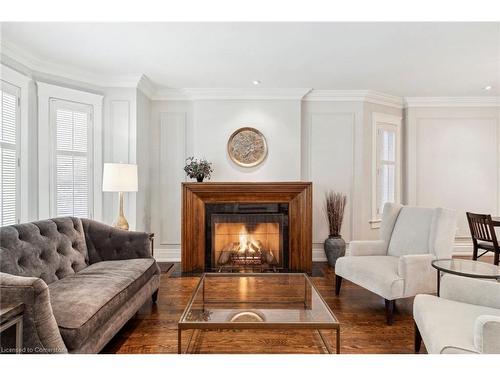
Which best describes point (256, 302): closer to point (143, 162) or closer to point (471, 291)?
point (471, 291)

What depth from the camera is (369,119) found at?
4629mm

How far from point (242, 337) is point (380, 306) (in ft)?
4.57

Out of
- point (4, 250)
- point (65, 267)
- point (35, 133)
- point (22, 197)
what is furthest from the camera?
point (35, 133)

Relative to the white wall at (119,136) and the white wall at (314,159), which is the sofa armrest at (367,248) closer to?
the white wall at (314,159)

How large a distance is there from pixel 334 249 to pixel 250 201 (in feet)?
4.26

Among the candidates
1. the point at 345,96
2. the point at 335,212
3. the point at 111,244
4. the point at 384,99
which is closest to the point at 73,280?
the point at 111,244

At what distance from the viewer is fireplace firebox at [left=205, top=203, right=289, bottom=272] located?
4.06 m

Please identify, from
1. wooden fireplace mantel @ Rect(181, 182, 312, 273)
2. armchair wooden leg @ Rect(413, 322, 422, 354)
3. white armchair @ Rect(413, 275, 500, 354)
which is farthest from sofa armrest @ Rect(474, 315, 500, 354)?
wooden fireplace mantel @ Rect(181, 182, 312, 273)

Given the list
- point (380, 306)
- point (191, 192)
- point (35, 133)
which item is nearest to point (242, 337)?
point (380, 306)

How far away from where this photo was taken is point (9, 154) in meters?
3.03

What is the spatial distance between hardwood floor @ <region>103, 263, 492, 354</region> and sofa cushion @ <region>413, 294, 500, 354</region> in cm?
49

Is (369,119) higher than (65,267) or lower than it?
higher

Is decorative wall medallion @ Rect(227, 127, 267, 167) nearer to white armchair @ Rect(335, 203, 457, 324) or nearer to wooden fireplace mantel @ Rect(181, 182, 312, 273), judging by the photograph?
wooden fireplace mantel @ Rect(181, 182, 312, 273)
